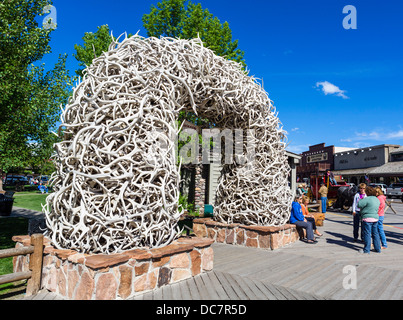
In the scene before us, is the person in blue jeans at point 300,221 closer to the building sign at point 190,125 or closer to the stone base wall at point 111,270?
the stone base wall at point 111,270

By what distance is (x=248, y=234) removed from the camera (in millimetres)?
6383

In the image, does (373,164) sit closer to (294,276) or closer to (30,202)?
(294,276)

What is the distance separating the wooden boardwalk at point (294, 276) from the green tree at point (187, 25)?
10689 mm

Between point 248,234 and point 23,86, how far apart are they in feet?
19.3

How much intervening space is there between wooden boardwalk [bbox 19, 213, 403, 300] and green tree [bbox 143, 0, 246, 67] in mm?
10689

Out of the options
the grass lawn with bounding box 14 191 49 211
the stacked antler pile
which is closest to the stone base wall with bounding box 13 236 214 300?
the stacked antler pile

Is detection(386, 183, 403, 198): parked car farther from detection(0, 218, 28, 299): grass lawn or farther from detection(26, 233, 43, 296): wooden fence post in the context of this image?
detection(26, 233, 43, 296): wooden fence post

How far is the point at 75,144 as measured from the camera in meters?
3.55

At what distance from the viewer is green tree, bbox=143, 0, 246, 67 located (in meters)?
13.7

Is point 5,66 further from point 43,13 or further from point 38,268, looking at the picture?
point 38,268

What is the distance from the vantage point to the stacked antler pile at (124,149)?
138 inches

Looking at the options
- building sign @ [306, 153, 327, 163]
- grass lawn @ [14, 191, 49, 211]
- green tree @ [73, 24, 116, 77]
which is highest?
green tree @ [73, 24, 116, 77]
